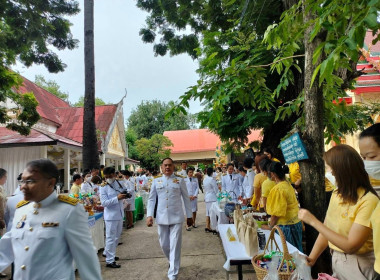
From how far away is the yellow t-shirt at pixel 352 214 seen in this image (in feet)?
5.87

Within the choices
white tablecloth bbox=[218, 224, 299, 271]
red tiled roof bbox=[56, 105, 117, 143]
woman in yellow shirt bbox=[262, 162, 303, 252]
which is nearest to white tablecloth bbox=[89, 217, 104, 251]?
white tablecloth bbox=[218, 224, 299, 271]

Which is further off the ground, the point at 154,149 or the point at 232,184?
the point at 154,149

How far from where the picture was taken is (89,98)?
10.3 m

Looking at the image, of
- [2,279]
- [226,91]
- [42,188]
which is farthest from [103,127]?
[42,188]

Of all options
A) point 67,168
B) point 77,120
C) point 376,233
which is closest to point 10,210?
point 376,233

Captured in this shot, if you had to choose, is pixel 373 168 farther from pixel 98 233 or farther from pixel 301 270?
pixel 98 233

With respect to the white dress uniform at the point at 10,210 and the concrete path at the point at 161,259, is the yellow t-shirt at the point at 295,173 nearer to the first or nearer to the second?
the concrete path at the point at 161,259

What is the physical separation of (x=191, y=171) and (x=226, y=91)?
671cm

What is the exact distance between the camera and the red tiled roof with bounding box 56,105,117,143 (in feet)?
56.6

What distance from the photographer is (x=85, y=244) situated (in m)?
1.95

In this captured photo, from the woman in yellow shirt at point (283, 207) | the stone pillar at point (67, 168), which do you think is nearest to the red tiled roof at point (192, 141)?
the stone pillar at point (67, 168)

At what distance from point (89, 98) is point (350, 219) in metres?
9.87

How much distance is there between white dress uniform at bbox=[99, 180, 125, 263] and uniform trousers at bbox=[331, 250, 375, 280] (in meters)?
4.65

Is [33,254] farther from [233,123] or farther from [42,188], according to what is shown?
[233,123]
